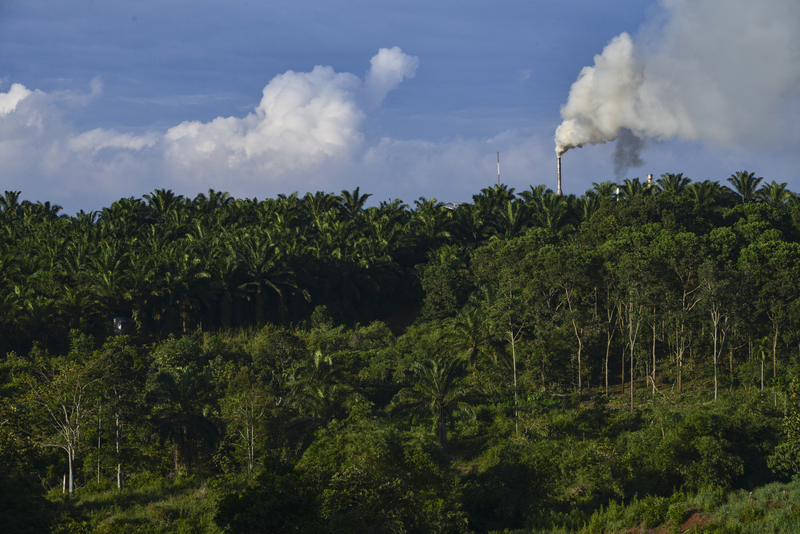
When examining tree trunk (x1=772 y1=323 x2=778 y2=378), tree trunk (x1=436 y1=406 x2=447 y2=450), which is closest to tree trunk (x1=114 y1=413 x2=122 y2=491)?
tree trunk (x1=436 y1=406 x2=447 y2=450)

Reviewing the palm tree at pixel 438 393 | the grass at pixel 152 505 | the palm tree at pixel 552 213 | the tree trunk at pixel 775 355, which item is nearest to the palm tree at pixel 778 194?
Answer: the palm tree at pixel 552 213

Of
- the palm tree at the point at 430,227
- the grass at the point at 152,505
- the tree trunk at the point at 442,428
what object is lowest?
the grass at the point at 152,505

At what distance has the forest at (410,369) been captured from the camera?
26422 millimetres

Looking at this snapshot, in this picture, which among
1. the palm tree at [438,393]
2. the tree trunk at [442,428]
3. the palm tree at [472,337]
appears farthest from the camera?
the palm tree at [472,337]

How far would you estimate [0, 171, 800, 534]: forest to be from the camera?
2642 centimetres

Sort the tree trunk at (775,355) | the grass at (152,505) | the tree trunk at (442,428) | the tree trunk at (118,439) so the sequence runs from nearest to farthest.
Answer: the grass at (152,505), the tree trunk at (118,439), the tree trunk at (442,428), the tree trunk at (775,355)

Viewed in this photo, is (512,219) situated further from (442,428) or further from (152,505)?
(152,505)

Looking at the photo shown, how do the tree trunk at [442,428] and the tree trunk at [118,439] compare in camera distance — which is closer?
the tree trunk at [118,439]

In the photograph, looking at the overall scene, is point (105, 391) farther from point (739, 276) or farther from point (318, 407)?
point (739, 276)

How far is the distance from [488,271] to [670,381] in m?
18.5

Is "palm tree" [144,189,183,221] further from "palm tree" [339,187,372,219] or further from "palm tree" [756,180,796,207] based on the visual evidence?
"palm tree" [756,180,796,207]

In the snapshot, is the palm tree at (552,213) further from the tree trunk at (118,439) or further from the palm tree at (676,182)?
the tree trunk at (118,439)

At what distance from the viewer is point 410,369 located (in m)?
44.1

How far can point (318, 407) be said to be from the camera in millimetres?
37375
